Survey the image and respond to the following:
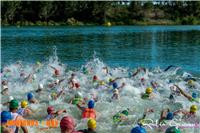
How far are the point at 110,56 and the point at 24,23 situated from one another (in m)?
67.3

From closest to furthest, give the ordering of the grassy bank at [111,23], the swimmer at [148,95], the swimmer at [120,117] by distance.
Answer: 1. the swimmer at [120,117]
2. the swimmer at [148,95]
3. the grassy bank at [111,23]

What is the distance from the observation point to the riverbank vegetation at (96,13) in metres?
107

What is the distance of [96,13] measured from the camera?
114m

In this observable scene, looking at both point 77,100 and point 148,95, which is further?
point 148,95

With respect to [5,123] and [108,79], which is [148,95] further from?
[5,123]

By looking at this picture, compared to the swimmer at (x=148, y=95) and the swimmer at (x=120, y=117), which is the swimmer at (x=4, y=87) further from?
the swimmer at (x=120, y=117)

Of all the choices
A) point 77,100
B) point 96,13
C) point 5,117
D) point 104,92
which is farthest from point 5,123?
point 96,13

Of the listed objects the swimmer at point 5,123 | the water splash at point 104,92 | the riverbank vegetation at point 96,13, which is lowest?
the water splash at point 104,92

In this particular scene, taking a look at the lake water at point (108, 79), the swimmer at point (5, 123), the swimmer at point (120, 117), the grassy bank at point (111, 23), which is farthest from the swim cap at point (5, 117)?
the grassy bank at point (111, 23)

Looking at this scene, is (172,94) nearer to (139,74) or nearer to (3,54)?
(139,74)

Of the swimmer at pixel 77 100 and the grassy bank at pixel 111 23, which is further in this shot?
the grassy bank at pixel 111 23

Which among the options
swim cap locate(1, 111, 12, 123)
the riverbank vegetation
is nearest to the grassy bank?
the riverbank vegetation

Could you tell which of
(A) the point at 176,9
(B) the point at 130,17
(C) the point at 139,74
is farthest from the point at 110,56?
(A) the point at 176,9

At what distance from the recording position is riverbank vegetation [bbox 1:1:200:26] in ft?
351
